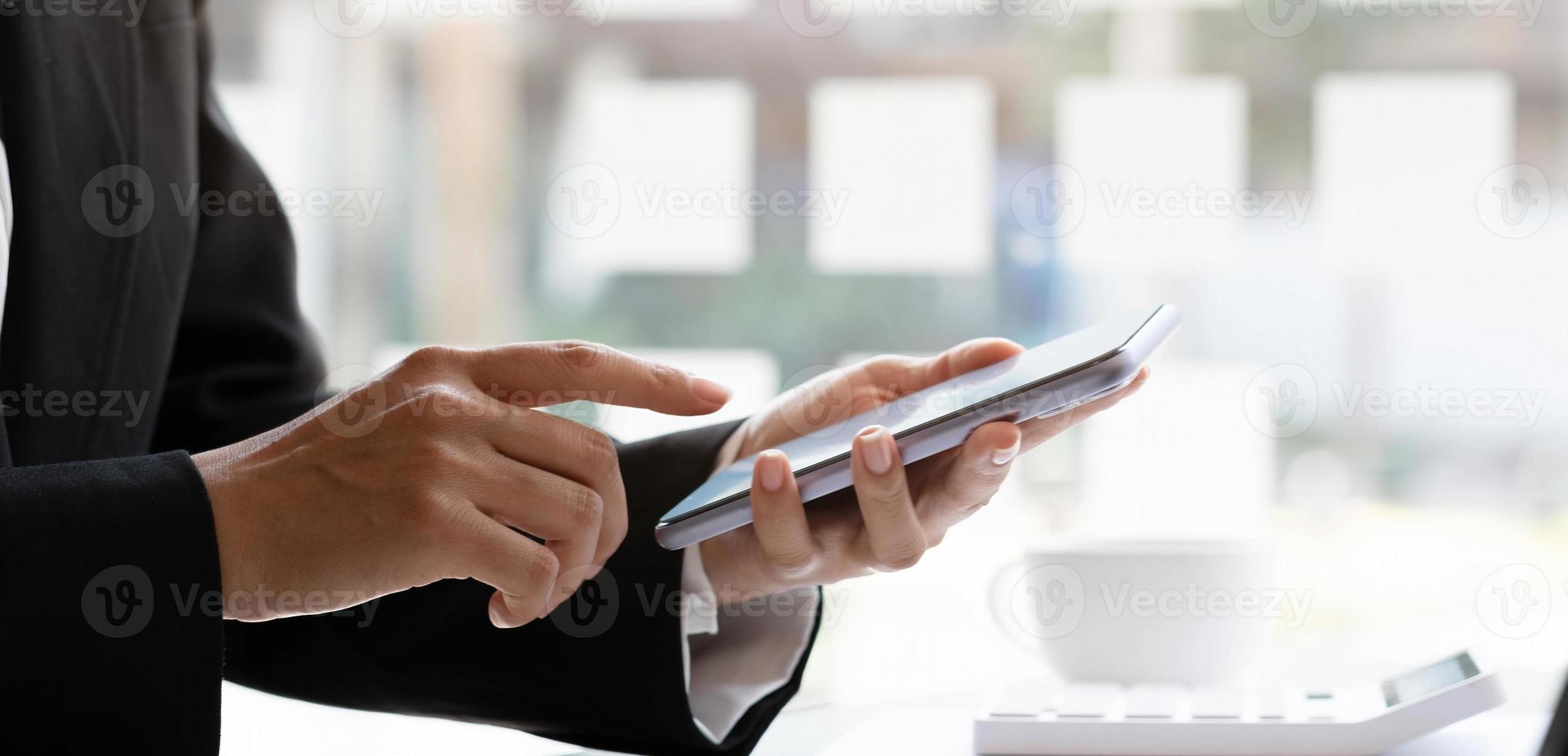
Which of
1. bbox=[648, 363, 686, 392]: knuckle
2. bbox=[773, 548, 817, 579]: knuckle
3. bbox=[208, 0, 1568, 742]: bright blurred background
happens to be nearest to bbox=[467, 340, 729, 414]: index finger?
bbox=[648, 363, 686, 392]: knuckle

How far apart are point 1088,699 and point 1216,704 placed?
61 millimetres

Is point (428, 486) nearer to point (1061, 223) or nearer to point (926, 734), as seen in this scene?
point (926, 734)

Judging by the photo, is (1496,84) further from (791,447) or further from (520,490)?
(520,490)

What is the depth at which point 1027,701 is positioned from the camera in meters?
0.60

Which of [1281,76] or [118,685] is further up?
[1281,76]

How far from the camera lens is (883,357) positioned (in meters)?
0.76

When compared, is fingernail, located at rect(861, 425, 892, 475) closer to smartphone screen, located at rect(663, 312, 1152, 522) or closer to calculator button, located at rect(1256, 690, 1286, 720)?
smartphone screen, located at rect(663, 312, 1152, 522)

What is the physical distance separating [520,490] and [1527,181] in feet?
7.50

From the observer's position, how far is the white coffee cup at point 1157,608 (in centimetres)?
64

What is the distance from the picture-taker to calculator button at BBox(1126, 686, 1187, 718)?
0.56 m

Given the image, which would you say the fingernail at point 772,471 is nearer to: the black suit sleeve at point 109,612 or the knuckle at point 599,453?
the knuckle at point 599,453

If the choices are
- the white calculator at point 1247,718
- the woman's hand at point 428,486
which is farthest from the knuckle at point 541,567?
the white calculator at point 1247,718

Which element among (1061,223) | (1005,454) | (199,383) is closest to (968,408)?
(1005,454)

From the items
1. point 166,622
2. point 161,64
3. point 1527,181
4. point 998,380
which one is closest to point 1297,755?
point 998,380
